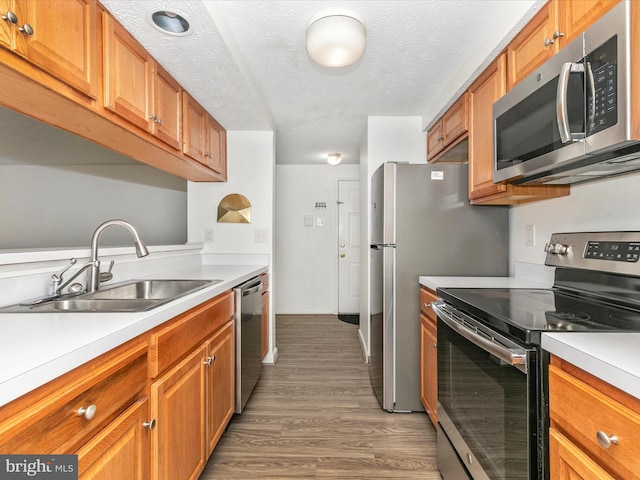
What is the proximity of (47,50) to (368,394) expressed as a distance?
2.51 metres

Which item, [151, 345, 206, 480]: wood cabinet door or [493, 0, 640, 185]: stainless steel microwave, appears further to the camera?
[151, 345, 206, 480]: wood cabinet door

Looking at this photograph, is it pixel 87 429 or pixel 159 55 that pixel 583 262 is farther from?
pixel 159 55

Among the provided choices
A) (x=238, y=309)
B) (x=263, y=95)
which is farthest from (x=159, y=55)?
(x=238, y=309)

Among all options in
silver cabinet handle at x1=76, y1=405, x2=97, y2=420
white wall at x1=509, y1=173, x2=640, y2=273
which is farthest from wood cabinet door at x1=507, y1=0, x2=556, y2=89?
silver cabinet handle at x1=76, y1=405, x2=97, y2=420

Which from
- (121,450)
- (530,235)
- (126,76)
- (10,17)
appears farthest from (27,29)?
(530,235)

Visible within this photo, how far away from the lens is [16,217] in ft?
11.9

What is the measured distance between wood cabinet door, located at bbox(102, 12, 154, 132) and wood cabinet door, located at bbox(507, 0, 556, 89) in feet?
5.87

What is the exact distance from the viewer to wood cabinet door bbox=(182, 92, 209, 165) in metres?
2.08

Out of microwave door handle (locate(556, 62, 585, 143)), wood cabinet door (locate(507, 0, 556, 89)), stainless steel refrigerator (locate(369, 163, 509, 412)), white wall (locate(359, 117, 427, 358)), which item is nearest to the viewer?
microwave door handle (locate(556, 62, 585, 143))

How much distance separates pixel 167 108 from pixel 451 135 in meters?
1.86

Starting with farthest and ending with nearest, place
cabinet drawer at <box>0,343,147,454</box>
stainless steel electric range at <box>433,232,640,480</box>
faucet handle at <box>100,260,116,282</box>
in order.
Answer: faucet handle at <box>100,260,116,282</box>, stainless steel electric range at <box>433,232,640,480</box>, cabinet drawer at <box>0,343,147,454</box>

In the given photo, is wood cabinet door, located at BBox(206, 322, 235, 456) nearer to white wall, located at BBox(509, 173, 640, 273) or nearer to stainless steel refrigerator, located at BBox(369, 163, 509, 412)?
stainless steel refrigerator, located at BBox(369, 163, 509, 412)

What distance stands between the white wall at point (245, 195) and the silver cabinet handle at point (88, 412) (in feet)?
7.19

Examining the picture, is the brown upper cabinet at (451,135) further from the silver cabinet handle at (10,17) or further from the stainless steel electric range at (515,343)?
the silver cabinet handle at (10,17)
